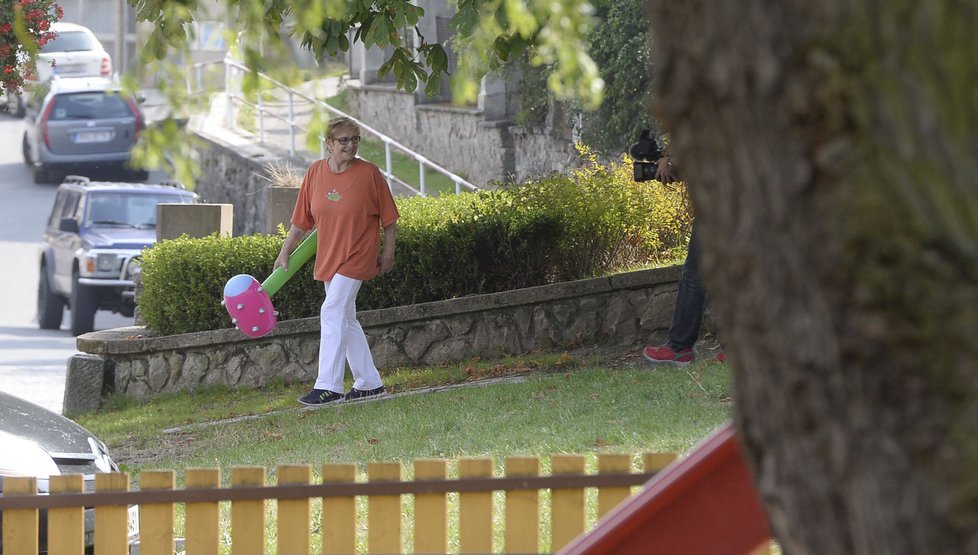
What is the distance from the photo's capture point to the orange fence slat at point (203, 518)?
4008 millimetres

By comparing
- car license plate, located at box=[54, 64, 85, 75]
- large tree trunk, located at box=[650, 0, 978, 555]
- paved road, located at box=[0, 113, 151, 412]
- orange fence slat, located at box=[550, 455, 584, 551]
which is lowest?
paved road, located at box=[0, 113, 151, 412]

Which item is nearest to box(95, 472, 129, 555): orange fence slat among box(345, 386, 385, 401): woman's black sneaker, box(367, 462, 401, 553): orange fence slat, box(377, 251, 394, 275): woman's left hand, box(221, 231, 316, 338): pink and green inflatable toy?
box(367, 462, 401, 553): orange fence slat

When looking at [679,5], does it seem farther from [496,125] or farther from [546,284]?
[496,125]

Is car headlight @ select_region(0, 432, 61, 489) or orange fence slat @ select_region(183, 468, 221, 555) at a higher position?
orange fence slat @ select_region(183, 468, 221, 555)

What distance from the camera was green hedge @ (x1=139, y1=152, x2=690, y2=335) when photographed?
10797 millimetres

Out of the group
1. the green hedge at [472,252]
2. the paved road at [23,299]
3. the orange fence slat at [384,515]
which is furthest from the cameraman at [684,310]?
the paved road at [23,299]

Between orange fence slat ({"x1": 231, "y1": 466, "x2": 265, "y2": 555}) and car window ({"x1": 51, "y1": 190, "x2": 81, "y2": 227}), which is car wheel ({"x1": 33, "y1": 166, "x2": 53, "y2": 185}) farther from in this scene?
orange fence slat ({"x1": 231, "y1": 466, "x2": 265, "y2": 555})

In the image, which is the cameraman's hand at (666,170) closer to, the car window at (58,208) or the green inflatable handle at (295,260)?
the green inflatable handle at (295,260)

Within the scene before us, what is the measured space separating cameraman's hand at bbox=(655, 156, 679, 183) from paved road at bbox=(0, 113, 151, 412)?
6.29m

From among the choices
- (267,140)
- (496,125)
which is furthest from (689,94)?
(267,140)

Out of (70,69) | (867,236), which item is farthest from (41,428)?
(70,69)

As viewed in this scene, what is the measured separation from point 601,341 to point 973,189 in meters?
8.59

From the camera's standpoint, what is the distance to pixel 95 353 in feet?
37.1

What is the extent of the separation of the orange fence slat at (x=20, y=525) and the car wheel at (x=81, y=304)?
12706mm
